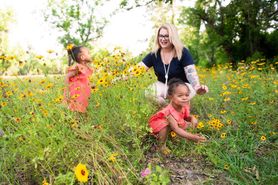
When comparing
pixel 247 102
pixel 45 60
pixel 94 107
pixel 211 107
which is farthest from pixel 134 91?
pixel 247 102

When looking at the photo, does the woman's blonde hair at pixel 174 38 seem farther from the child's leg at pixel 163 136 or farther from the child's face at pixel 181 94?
the child's leg at pixel 163 136

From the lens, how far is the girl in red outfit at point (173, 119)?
2.93 metres

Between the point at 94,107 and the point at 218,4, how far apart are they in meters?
11.3

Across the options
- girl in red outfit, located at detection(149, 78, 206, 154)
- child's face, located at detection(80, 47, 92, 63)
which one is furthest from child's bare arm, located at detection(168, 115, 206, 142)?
child's face, located at detection(80, 47, 92, 63)

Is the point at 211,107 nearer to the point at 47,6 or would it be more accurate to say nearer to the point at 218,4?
the point at 218,4

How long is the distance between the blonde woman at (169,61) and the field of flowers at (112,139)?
48 cm

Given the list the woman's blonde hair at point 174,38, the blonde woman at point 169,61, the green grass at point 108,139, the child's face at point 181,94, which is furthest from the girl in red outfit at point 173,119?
the woman's blonde hair at point 174,38

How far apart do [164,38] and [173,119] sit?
3.97 ft

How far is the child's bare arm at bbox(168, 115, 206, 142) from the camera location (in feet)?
9.50

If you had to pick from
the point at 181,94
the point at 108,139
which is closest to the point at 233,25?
the point at 181,94

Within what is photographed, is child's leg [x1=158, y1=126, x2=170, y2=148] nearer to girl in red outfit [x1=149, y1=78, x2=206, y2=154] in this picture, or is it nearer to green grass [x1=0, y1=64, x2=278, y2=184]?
girl in red outfit [x1=149, y1=78, x2=206, y2=154]

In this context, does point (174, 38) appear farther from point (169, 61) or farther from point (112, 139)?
point (112, 139)

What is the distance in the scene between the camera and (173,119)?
2.96 metres

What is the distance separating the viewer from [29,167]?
2.36 m
